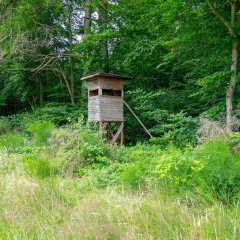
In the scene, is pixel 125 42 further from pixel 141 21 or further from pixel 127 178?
pixel 127 178

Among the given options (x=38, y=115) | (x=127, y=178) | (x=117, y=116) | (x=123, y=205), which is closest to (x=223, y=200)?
(x=123, y=205)

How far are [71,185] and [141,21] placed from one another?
888 centimetres

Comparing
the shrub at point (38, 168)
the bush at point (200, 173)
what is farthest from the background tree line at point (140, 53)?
the shrub at point (38, 168)

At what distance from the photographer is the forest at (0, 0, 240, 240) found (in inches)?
132

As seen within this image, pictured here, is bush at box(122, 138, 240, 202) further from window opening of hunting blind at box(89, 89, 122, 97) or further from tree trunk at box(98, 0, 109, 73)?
tree trunk at box(98, 0, 109, 73)

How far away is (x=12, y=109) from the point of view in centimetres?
1983

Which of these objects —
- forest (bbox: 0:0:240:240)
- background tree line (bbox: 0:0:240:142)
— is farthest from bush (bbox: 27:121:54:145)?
background tree line (bbox: 0:0:240:142)

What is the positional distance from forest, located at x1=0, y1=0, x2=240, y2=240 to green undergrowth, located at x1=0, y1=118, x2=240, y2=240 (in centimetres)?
2

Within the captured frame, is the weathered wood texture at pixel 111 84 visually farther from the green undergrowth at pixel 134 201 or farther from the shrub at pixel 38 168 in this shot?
the shrub at pixel 38 168

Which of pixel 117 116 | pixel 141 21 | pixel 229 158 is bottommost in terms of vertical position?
pixel 229 158

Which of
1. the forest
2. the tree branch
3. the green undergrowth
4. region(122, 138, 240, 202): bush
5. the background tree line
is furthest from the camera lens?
the background tree line

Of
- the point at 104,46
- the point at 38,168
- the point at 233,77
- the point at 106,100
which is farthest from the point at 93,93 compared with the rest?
the point at 38,168

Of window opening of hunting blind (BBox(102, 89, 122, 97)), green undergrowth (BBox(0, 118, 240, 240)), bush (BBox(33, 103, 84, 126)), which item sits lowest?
green undergrowth (BBox(0, 118, 240, 240))

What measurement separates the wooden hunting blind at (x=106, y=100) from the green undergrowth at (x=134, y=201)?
16.4 ft
